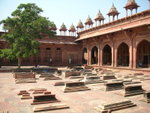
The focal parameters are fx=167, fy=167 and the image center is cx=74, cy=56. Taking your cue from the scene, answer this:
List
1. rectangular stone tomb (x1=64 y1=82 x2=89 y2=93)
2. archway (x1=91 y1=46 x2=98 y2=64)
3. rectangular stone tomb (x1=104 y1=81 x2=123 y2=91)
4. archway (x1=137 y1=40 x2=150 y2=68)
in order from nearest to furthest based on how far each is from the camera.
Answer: rectangular stone tomb (x1=64 y1=82 x2=89 y2=93) < rectangular stone tomb (x1=104 y1=81 x2=123 y2=91) < archway (x1=137 y1=40 x2=150 y2=68) < archway (x1=91 y1=46 x2=98 y2=64)

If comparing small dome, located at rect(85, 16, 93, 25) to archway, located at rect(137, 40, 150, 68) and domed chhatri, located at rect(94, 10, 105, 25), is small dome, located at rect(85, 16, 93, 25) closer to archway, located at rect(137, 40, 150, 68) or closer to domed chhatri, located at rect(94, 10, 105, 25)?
domed chhatri, located at rect(94, 10, 105, 25)

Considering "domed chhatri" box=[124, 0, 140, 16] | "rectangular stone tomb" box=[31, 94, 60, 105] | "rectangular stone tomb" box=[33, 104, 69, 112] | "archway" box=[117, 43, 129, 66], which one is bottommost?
"rectangular stone tomb" box=[33, 104, 69, 112]

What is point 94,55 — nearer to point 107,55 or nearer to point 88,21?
point 107,55

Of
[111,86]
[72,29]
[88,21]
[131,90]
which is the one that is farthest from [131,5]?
[72,29]

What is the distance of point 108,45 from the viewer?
1017 inches

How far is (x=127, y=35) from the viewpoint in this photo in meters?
19.1

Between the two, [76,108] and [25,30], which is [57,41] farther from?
[76,108]

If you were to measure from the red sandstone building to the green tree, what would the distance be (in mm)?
4505

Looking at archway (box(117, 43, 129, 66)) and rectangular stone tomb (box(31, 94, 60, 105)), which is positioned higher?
archway (box(117, 43, 129, 66))

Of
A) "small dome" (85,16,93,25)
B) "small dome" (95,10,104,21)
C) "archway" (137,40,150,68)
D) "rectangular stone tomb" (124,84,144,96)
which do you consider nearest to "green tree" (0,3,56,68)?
"archway" (137,40,150,68)

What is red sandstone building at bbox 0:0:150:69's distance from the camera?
60.8 ft

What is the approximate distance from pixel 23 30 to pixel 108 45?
42.9 ft

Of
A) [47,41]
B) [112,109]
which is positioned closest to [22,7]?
[47,41]

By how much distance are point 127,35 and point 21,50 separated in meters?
12.0
